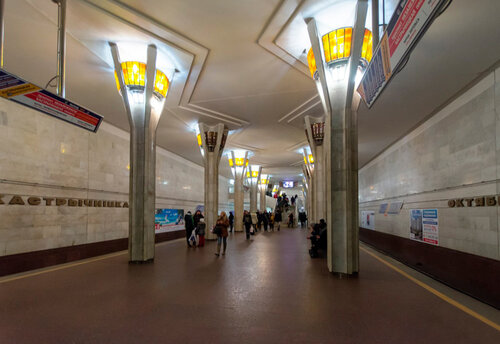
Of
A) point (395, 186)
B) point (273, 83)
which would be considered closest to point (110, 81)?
point (273, 83)

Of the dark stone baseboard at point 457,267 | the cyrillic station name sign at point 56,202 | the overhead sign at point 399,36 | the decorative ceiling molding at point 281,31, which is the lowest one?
the dark stone baseboard at point 457,267

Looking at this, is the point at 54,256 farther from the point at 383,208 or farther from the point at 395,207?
the point at 383,208

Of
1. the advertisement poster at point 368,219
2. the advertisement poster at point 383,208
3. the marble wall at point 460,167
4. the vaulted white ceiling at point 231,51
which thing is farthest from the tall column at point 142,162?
the advertisement poster at point 368,219

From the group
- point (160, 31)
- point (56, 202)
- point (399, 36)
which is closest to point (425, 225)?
point (399, 36)

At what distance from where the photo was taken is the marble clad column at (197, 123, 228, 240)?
16781 millimetres

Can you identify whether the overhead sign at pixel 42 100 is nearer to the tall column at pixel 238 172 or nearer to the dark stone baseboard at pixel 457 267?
the dark stone baseboard at pixel 457 267

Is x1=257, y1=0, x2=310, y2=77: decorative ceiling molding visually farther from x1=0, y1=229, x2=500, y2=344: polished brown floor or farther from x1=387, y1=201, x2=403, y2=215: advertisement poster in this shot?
x1=387, y1=201, x2=403, y2=215: advertisement poster

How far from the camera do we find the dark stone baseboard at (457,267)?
653 centimetres

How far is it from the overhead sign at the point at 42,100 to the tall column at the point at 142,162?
3.84m

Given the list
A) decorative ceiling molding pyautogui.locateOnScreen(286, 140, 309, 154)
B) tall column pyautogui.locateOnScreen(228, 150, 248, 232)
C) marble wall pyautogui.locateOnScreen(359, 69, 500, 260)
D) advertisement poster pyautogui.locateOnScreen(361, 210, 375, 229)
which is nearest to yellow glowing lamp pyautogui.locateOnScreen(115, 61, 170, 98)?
marble wall pyautogui.locateOnScreen(359, 69, 500, 260)

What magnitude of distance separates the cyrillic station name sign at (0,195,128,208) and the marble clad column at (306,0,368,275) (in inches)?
337

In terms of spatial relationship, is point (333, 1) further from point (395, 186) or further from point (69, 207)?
point (395, 186)

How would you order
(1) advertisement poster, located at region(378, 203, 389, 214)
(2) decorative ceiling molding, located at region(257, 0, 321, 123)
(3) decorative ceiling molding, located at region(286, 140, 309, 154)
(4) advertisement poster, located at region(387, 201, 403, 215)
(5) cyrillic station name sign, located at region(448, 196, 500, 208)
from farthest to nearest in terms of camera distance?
(3) decorative ceiling molding, located at region(286, 140, 309, 154) → (1) advertisement poster, located at region(378, 203, 389, 214) → (4) advertisement poster, located at region(387, 201, 403, 215) → (5) cyrillic station name sign, located at region(448, 196, 500, 208) → (2) decorative ceiling molding, located at region(257, 0, 321, 123)

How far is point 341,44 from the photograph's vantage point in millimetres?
7496
